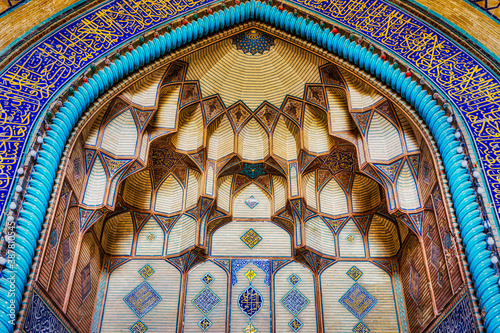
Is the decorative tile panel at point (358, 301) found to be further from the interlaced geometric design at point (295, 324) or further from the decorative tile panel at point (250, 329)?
the decorative tile panel at point (250, 329)

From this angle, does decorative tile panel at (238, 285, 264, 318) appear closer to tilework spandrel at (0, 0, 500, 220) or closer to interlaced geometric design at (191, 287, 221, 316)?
interlaced geometric design at (191, 287, 221, 316)

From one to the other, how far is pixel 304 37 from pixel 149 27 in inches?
124

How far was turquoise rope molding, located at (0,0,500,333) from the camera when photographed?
20.2 feet

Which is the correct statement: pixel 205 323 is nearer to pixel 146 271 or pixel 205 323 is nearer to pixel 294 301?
pixel 146 271

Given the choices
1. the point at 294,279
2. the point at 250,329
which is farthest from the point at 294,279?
the point at 250,329

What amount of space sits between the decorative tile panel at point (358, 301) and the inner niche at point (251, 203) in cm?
2

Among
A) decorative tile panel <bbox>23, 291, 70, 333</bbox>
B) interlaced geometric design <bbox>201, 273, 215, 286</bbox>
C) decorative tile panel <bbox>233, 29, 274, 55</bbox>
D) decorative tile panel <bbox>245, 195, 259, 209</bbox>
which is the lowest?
decorative tile panel <bbox>23, 291, 70, 333</bbox>

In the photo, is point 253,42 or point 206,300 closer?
point 206,300

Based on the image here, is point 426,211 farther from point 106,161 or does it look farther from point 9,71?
Answer: point 9,71

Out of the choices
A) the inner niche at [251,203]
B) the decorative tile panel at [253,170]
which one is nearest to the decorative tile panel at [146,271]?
the inner niche at [251,203]

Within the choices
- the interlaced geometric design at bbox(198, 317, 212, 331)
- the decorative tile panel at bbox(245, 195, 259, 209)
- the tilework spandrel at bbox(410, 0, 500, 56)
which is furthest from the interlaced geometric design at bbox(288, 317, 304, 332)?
the tilework spandrel at bbox(410, 0, 500, 56)

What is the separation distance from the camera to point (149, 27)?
9094 mm

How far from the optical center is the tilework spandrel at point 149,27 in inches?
286

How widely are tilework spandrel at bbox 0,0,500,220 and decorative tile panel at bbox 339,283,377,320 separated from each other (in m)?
4.12
